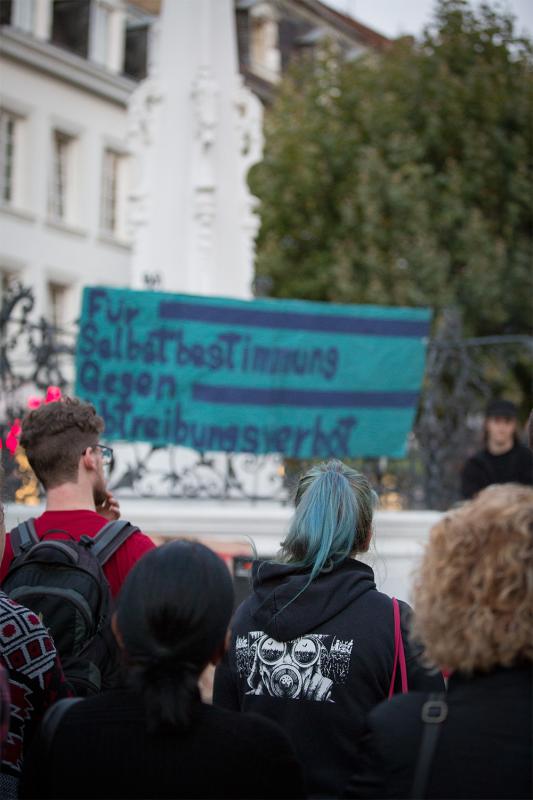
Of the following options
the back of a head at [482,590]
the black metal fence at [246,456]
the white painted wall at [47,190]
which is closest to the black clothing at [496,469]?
the black metal fence at [246,456]

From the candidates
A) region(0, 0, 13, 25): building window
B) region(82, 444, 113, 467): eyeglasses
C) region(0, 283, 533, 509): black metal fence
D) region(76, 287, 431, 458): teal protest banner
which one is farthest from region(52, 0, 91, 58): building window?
region(82, 444, 113, 467): eyeglasses

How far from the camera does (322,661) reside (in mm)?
3158

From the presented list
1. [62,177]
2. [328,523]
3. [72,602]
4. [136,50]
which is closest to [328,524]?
[328,523]

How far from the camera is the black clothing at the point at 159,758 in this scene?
2285 mm

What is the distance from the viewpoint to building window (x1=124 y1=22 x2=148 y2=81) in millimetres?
33875

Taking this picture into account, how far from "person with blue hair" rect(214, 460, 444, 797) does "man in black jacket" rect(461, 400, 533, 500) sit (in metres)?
4.97

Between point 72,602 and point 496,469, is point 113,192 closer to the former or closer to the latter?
point 496,469

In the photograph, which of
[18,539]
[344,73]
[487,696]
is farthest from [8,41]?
[487,696]

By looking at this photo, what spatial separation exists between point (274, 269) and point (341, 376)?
16.2 metres

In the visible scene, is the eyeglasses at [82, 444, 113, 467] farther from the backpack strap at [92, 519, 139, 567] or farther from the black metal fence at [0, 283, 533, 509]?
the black metal fence at [0, 283, 533, 509]

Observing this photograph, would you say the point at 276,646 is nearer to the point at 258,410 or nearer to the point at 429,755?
the point at 429,755

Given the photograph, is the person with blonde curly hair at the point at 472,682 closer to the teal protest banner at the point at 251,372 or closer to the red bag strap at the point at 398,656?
the red bag strap at the point at 398,656

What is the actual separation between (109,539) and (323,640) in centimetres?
78

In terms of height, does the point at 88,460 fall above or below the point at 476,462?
above
